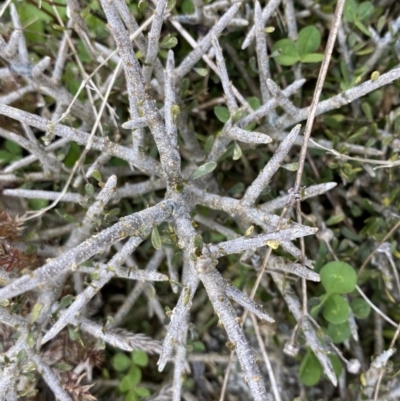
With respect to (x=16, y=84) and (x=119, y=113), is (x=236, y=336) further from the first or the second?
(x=16, y=84)

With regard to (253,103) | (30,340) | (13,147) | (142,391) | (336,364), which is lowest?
(336,364)

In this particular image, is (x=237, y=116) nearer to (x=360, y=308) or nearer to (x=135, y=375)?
(x=360, y=308)

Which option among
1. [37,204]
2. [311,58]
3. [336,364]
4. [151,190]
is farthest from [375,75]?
[37,204]

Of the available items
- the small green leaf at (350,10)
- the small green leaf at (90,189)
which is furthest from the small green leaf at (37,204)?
the small green leaf at (350,10)

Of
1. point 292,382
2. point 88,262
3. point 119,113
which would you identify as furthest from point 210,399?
point 119,113

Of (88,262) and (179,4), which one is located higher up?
(179,4)

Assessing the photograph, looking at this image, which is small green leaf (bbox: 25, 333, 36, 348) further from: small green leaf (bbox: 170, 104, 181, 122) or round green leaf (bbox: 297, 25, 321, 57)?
round green leaf (bbox: 297, 25, 321, 57)

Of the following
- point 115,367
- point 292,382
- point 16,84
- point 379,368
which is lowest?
point 292,382
